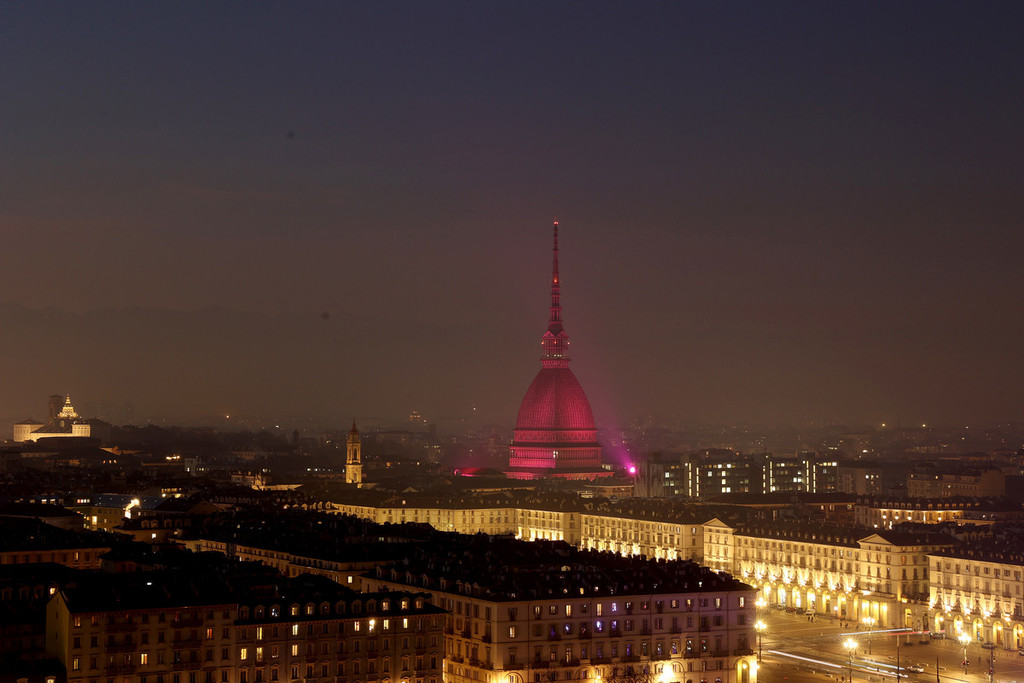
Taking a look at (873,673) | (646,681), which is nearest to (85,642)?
(646,681)

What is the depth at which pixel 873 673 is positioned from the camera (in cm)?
8369

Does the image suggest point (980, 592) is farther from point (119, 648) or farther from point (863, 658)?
point (119, 648)

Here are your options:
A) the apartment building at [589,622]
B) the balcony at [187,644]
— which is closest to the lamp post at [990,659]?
the apartment building at [589,622]

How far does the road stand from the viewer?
271 feet

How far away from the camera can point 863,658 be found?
89125 mm

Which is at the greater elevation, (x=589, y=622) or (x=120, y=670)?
(x=589, y=622)

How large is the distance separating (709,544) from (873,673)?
4516cm

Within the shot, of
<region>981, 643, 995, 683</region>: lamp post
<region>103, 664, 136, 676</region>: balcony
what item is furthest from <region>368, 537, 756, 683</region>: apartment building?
<region>103, 664, 136, 676</region>: balcony

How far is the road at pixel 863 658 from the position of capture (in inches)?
3250

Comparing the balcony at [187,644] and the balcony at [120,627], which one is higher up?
the balcony at [120,627]

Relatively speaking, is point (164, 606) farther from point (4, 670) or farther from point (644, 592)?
point (644, 592)

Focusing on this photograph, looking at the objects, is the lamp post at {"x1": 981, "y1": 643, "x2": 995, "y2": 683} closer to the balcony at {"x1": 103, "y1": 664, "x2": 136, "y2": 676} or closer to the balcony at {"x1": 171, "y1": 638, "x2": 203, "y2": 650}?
the balcony at {"x1": 171, "y1": 638, "x2": 203, "y2": 650}

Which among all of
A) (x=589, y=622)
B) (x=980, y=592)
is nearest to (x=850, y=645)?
(x=980, y=592)

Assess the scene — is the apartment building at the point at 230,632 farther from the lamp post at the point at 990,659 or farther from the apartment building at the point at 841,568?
the apartment building at the point at 841,568
